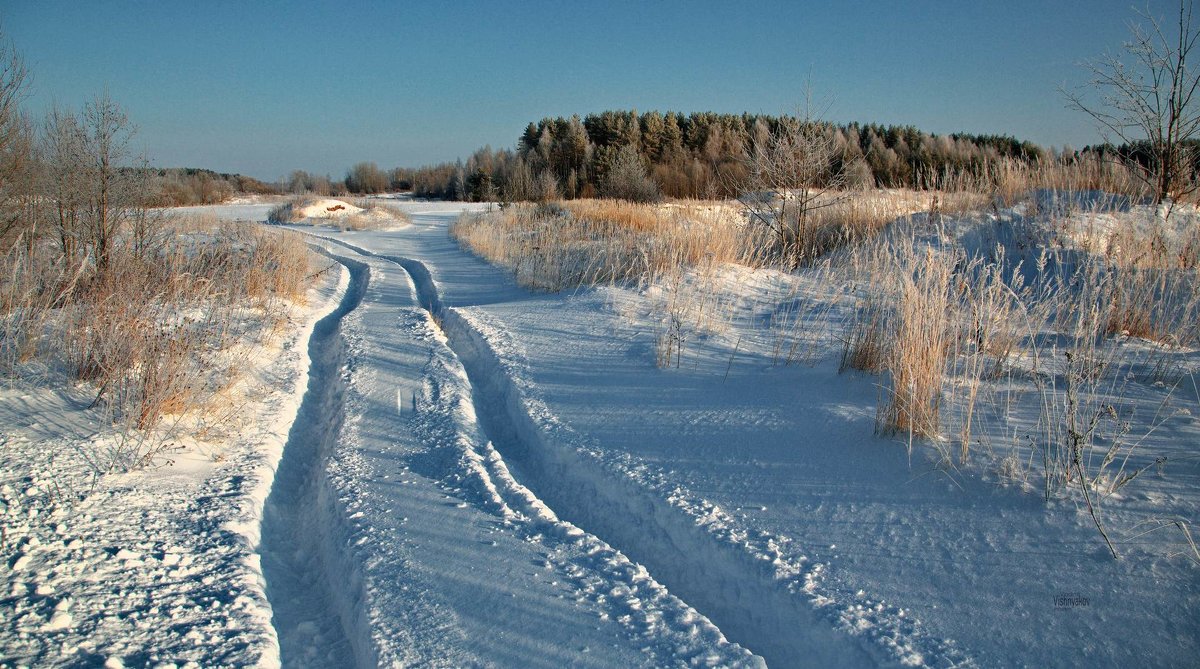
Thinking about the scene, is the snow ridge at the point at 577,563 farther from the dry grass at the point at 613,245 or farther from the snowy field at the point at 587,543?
the dry grass at the point at 613,245

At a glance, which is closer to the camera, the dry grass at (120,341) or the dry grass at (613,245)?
the dry grass at (120,341)

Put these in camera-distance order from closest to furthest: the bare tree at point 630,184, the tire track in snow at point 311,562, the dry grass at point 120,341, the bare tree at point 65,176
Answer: the tire track in snow at point 311,562 < the dry grass at point 120,341 < the bare tree at point 65,176 < the bare tree at point 630,184

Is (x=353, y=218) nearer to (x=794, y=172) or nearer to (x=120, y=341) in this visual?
(x=794, y=172)

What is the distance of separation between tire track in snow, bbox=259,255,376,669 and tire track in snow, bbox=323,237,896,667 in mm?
994

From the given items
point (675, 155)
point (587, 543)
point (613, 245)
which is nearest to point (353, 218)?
point (675, 155)

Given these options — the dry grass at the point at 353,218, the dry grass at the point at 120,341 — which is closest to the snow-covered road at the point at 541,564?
the dry grass at the point at 120,341

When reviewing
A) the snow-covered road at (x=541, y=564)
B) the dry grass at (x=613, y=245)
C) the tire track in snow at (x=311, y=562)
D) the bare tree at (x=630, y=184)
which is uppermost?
the bare tree at (x=630, y=184)

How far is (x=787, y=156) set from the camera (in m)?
9.88

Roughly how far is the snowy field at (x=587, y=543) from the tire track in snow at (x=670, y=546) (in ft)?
0.04

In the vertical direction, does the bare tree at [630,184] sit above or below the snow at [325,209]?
above

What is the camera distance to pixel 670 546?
127 inches

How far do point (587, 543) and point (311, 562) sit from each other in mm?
1451

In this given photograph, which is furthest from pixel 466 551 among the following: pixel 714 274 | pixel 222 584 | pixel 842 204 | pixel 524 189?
pixel 524 189

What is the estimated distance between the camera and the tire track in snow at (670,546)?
2.55m
